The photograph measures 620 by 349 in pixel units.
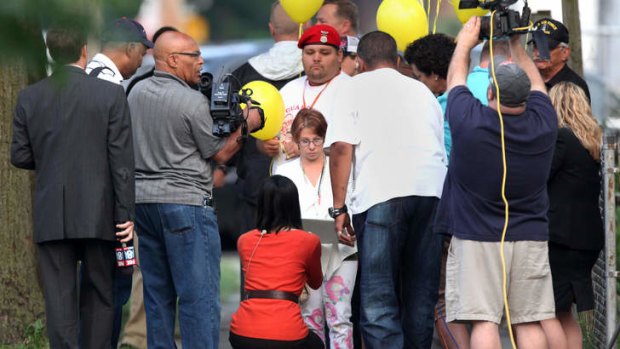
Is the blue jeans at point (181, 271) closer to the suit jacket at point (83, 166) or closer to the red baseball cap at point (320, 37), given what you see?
the suit jacket at point (83, 166)

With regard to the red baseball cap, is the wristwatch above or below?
below

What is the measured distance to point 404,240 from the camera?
22.3ft

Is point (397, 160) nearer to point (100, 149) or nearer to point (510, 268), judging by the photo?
point (510, 268)

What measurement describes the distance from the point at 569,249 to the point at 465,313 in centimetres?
100

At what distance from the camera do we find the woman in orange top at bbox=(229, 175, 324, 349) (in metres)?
6.20

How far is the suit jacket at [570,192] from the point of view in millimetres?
6469

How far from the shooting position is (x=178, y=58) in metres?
6.86

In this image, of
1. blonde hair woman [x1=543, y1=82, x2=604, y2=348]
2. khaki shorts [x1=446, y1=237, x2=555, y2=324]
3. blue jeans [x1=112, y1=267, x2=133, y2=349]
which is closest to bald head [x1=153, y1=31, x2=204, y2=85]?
blue jeans [x1=112, y1=267, x2=133, y2=349]

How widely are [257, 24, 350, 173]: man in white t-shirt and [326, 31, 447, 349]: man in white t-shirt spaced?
1.91 feet

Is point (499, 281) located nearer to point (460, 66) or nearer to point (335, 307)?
point (460, 66)

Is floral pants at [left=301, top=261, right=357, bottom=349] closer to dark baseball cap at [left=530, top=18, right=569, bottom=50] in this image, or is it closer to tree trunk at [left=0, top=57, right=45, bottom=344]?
dark baseball cap at [left=530, top=18, right=569, bottom=50]

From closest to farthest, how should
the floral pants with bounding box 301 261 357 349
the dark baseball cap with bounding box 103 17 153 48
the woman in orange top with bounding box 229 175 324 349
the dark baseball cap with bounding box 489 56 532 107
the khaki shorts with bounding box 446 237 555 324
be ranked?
the dark baseball cap with bounding box 103 17 153 48 → the dark baseball cap with bounding box 489 56 532 107 → the khaki shorts with bounding box 446 237 555 324 → the woman in orange top with bounding box 229 175 324 349 → the floral pants with bounding box 301 261 357 349

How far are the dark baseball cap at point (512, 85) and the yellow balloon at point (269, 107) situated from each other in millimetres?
1876

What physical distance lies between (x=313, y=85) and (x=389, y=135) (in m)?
1.00
